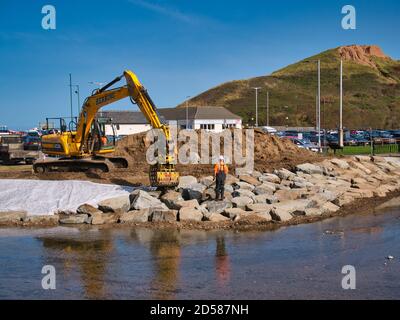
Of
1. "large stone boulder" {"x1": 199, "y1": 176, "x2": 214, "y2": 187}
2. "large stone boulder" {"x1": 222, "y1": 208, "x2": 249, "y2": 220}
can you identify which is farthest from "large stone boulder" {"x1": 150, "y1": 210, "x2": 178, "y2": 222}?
"large stone boulder" {"x1": 199, "y1": 176, "x2": 214, "y2": 187}

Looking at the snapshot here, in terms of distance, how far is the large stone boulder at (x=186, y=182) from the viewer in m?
20.9

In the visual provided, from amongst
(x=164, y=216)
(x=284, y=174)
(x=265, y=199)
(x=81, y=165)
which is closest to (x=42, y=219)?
(x=164, y=216)

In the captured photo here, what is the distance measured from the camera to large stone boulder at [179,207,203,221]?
57.9ft

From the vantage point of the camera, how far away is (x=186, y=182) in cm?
2183

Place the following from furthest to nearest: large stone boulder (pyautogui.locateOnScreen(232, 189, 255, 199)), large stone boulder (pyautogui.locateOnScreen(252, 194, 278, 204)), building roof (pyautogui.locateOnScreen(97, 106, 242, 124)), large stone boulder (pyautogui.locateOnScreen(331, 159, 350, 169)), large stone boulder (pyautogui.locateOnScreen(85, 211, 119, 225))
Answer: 1. building roof (pyautogui.locateOnScreen(97, 106, 242, 124))
2. large stone boulder (pyautogui.locateOnScreen(331, 159, 350, 169))
3. large stone boulder (pyautogui.locateOnScreen(232, 189, 255, 199))
4. large stone boulder (pyautogui.locateOnScreen(252, 194, 278, 204))
5. large stone boulder (pyautogui.locateOnScreen(85, 211, 119, 225))

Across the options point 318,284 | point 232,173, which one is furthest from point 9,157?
point 318,284

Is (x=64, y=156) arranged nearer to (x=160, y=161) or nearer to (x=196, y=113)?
(x=160, y=161)

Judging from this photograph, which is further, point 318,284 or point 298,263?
point 298,263

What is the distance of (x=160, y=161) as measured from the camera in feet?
65.5

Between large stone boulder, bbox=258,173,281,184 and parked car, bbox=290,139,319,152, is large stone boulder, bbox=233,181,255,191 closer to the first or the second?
large stone boulder, bbox=258,173,281,184

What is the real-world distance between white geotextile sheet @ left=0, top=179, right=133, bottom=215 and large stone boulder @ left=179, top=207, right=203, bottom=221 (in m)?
3.55

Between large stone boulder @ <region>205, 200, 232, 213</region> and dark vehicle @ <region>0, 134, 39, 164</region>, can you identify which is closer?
large stone boulder @ <region>205, 200, 232, 213</region>

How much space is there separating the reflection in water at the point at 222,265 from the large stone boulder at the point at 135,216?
358 centimetres
